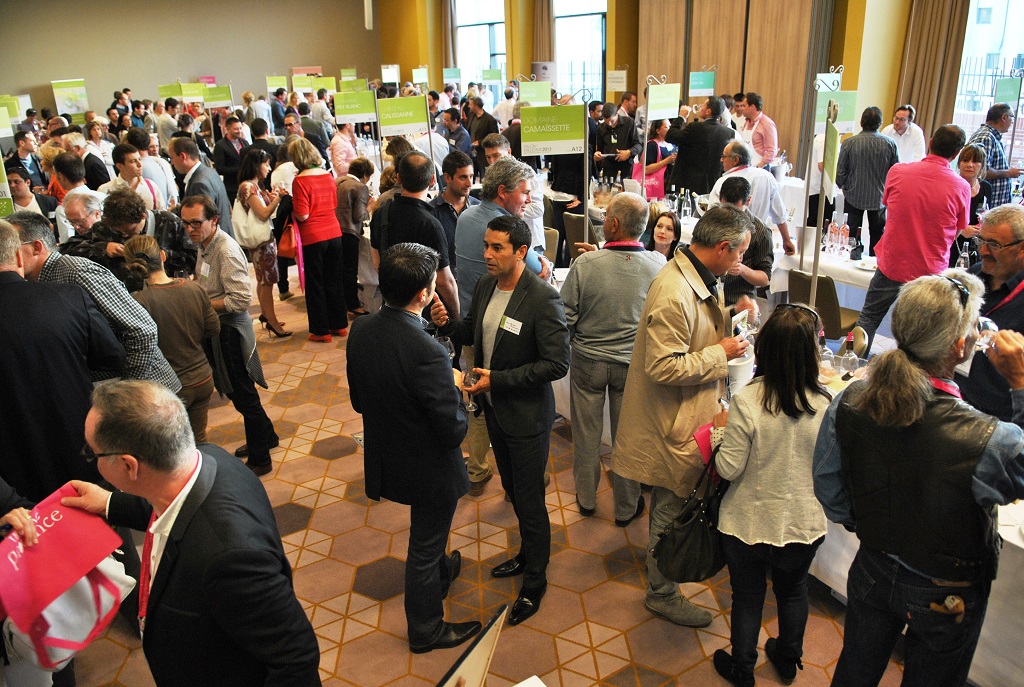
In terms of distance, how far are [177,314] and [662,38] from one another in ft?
35.8

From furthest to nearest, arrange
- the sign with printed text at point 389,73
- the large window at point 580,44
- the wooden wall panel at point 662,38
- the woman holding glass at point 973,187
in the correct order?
the large window at point 580,44, the sign with printed text at point 389,73, the wooden wall panel at point 662,38, the woman holding glass at point 973,187

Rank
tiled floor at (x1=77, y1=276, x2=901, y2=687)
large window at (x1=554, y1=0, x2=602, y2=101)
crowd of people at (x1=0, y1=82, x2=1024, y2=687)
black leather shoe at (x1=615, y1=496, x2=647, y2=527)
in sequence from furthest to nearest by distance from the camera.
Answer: large window at (x1=554, y1=0, x2=602, y2=101)
black leather shoe at (x1=615, y1=496, x2=647, y2=527)
tiled floor at (x1=77, y1=276, x2=901, y2=687)
crowd of people at (x1=0, y1=82, x2=1024, y2=687)

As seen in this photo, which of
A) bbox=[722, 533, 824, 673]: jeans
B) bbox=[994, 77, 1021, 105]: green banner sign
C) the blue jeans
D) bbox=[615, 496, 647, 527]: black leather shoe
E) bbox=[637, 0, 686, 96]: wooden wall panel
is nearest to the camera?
the blue jeans

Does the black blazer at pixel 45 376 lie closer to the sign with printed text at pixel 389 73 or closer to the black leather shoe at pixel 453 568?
the black leather shoe at pixel 453 568

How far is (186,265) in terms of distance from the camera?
4059mm

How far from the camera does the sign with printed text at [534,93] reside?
322 inches

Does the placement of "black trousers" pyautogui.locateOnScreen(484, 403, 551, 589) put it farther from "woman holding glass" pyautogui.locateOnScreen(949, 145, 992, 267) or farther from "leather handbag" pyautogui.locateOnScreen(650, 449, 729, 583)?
"woman holding glass" pyautogui.locateOnScreen(949, 145, 992, 267)

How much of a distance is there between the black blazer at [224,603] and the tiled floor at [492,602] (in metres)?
1.25

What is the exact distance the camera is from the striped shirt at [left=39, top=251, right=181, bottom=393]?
260 cm

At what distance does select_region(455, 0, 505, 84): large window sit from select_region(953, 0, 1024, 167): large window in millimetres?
10751

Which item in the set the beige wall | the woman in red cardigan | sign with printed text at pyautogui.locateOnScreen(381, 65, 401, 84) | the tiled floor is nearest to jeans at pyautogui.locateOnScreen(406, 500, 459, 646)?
the tiled floor

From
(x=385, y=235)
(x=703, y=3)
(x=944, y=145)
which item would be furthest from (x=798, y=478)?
(x=703, y=3)

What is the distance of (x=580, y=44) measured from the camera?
1545 centimetres

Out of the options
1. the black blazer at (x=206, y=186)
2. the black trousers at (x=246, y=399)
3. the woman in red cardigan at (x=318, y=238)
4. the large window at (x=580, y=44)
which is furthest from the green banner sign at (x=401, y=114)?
the large window at (x=580, y=44)
